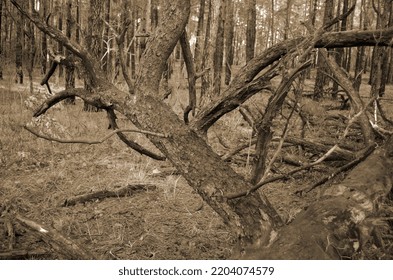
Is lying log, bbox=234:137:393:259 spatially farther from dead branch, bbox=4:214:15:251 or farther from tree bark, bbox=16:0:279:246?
dead branch, bbox=4:214:15:251

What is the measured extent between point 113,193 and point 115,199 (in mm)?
91

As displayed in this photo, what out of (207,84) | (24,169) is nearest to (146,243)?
(24,169)

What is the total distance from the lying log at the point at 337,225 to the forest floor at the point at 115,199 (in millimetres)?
539

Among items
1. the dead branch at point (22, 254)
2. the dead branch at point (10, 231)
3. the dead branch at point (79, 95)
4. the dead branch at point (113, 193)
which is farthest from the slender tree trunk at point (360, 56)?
the dead branch at point (10, 231)

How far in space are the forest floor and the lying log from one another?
539 millimetres

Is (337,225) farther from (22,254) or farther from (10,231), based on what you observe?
(10,231)

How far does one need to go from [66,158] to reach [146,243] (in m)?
2.80

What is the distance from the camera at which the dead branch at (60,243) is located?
2.40 meters

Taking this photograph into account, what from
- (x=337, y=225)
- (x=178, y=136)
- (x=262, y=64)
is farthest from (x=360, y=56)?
(x=337, y=225)

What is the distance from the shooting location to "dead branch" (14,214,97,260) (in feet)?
7.87

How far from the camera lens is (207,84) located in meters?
9.02

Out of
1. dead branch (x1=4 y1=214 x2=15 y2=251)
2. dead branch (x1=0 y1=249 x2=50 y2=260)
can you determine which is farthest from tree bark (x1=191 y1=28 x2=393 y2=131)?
dead branch (x1=4 y1=214 x2=15 y2=251)
